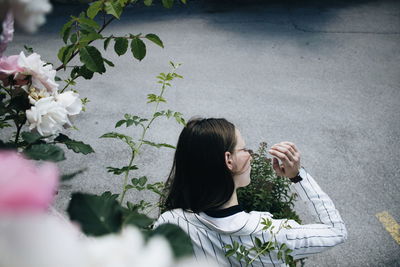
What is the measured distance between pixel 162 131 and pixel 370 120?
2132mm

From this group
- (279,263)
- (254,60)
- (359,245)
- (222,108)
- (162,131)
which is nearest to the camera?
(279,263)

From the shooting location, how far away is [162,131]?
3.35m

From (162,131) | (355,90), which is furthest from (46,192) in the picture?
(355,90)

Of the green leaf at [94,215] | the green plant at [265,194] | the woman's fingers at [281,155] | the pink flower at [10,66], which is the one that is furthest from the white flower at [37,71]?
the green plant at [265,194]

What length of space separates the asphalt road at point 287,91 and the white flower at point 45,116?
6.62ft

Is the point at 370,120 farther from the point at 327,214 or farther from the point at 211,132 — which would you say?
the point at 211,132

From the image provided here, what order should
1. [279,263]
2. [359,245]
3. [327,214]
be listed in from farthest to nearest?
[359,245]
[327,214]
[279,263]

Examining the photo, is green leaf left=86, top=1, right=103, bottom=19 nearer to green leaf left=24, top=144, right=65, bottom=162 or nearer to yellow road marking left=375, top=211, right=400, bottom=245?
green leaf left=24, top=144, right=65, bottom=162

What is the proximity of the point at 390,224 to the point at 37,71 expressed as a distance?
2.60 metres

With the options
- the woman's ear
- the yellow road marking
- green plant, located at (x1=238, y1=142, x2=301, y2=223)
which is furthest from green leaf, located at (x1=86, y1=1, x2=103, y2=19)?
the yellow road marking

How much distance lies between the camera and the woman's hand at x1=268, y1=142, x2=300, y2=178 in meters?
1.45

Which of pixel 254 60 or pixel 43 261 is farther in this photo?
pixel 254 60

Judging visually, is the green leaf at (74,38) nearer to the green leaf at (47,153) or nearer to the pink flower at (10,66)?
the pink flower at (10,66)

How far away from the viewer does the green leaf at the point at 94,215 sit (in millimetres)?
264
